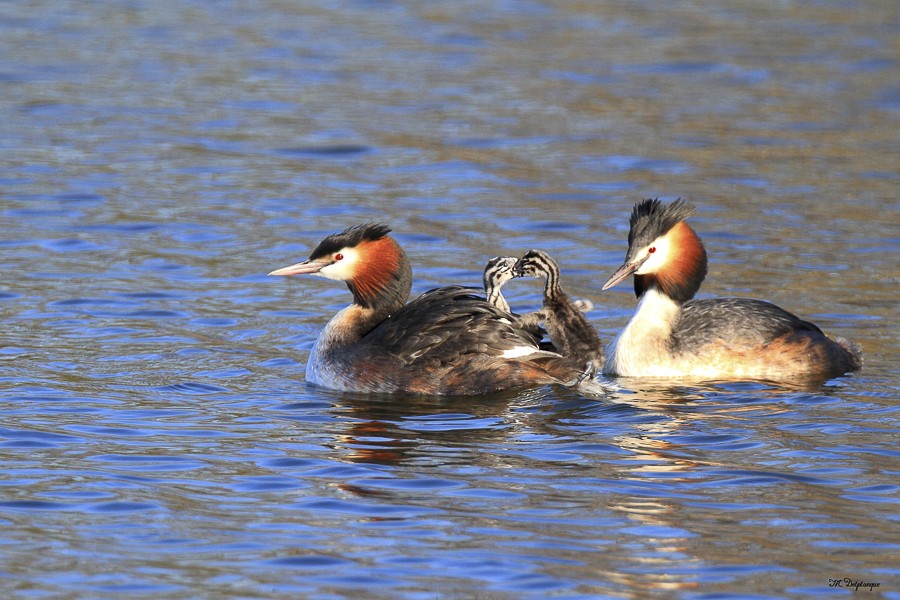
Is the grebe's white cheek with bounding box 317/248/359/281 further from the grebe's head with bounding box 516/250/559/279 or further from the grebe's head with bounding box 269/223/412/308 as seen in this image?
the grebe's head with bounding box 516/250/559/279

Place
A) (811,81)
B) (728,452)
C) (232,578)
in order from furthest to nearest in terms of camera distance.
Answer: (811,81)
(728,452)
(232,578)

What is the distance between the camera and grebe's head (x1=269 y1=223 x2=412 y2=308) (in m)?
10.5

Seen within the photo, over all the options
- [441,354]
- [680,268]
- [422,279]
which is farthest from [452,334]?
[422,279]

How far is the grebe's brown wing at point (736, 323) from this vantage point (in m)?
10.4

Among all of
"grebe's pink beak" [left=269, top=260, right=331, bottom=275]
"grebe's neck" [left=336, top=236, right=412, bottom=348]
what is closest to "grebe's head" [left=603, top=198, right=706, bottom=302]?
"grebe's neck" [left=336, top=236, right=412, bottom=348]

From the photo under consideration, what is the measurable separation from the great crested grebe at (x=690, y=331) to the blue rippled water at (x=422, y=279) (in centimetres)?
31

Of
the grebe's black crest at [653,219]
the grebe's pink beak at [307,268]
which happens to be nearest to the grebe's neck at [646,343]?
the grebe's black crest at [653,219]

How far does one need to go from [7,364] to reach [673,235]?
14.8 ft

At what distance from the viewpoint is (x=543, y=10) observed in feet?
77.6

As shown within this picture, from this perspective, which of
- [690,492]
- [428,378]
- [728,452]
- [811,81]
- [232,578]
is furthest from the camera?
[811,81]

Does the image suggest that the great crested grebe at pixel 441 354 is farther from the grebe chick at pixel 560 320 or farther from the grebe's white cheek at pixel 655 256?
the grebe's white cheek at pixel 655 256

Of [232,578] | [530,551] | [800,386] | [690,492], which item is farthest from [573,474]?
[800,386]

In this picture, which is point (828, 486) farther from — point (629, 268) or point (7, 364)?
point (7, 364)

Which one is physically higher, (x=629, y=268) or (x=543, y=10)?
(x=543, y=10)
